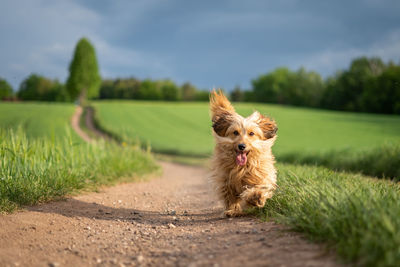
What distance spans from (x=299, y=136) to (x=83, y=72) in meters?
47.2

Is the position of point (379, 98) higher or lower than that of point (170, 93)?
lower

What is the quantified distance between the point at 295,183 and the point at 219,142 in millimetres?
1324

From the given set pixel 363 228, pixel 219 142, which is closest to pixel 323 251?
pixel 363 228

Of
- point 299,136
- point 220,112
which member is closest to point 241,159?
point 220,112

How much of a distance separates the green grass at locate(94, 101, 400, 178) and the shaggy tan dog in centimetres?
482

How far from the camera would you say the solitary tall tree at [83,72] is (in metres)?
62.2

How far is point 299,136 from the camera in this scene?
1225 inches

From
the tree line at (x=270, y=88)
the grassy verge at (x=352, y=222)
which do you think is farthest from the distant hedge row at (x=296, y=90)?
the grassy verge at (x=352, y=222)

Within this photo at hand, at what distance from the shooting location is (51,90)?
76.7m

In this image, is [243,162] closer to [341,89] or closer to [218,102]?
[218,102]

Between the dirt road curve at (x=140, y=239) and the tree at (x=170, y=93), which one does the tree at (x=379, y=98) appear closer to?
the dirt road curve at (x=140, y=239)

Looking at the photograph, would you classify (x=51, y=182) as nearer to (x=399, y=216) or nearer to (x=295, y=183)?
(x=295, y=183)

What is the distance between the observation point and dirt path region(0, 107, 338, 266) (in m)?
2.96

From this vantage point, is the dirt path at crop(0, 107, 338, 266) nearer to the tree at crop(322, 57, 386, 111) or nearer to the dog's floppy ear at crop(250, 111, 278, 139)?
the dog's floppy ear at crop(250, 111, 278, 139)
